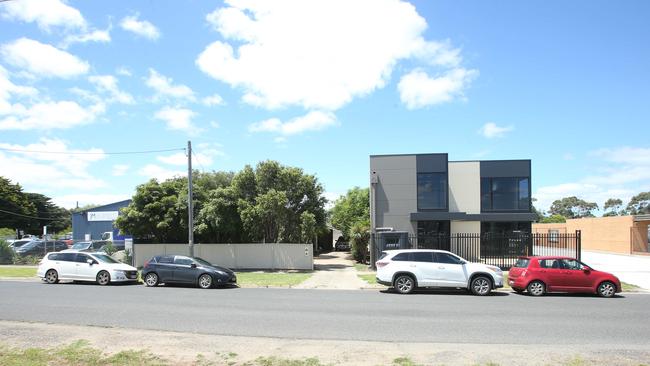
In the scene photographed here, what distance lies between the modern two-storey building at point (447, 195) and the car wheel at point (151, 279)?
14.7m

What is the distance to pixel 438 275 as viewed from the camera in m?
16.1

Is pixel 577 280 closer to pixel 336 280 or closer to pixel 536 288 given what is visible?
pixel 536 288

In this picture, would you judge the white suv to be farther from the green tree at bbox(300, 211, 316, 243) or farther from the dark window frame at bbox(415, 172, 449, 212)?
the dark window frame at bbox(415, 172, 449, 212)

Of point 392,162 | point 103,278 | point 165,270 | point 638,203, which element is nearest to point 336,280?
point 165,270

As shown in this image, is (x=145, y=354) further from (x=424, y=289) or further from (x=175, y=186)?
(x=175, y=186)

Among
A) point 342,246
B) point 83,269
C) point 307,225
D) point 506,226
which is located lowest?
point 342,246

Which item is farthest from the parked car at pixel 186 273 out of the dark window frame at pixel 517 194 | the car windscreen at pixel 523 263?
the dark window frame at pixel 517 194

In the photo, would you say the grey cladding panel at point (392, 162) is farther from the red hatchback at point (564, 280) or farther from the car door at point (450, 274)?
the red hatchback at point (564, 280)

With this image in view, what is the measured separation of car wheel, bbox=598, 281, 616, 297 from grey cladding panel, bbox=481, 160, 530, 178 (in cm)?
1546

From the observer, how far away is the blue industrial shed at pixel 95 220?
53.5 meters

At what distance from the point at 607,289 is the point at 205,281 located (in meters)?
14.5

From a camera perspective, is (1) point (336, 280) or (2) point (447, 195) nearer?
(1) point (336, 280)

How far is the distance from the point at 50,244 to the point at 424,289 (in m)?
26.7

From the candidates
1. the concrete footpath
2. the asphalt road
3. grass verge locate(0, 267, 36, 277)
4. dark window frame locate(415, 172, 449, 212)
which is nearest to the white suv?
the asphalt road
